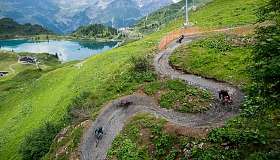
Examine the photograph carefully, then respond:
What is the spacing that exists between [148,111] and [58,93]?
40.7 meters

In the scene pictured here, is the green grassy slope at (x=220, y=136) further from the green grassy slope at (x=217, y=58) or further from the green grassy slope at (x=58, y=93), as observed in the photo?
the green grassy slope at (x=58, y=93)

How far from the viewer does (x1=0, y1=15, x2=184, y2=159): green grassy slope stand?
221 feet

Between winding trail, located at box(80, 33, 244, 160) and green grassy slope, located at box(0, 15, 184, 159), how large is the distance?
404 centimetres

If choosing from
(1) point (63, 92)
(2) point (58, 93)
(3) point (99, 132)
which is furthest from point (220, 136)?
(2) point (58, 93)

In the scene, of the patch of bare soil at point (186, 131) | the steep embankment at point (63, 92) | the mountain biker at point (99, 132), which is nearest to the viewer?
the patch of bare soil at point (186, 131)

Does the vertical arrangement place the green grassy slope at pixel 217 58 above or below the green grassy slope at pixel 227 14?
below

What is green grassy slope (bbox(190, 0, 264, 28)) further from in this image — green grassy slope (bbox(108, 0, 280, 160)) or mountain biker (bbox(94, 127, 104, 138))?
mountain biker (bbox(94, 127, 104, 138))

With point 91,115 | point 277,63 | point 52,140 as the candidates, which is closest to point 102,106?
point 91,115

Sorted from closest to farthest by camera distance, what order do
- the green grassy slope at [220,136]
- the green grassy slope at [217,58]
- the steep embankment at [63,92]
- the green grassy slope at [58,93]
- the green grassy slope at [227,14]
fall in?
the green grassy slope at [220,136] → the green grassy slope at [217,58] → the steep embankment at [63,92] → the green grassy slope at [58,93] → the green grassy slope at [227,14]

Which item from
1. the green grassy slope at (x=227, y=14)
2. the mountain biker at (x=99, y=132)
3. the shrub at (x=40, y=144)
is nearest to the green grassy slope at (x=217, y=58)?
the green grassy slope at (x=227, y=14)

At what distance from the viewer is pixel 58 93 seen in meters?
89.9

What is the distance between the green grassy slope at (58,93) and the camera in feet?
221

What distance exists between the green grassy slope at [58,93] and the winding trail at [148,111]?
13.3 feet

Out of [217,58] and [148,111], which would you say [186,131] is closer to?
[148,111]
